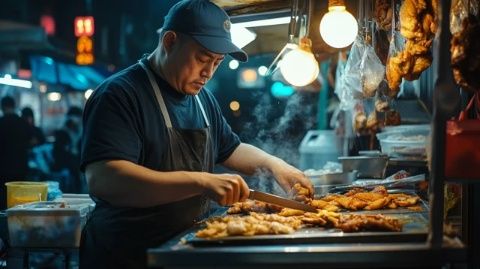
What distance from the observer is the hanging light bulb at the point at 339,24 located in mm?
4066

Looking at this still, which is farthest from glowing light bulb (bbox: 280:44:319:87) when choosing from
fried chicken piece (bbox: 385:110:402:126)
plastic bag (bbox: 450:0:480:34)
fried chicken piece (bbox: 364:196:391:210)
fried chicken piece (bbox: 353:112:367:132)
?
fried chicken piece (bbox: 353:112:367:132)

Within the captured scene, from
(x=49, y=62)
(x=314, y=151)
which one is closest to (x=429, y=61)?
(x=314, y=151)

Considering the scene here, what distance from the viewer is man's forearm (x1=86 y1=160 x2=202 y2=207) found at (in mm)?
2797

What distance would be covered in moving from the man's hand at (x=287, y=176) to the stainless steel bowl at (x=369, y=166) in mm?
1968

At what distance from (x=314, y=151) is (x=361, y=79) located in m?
6.42

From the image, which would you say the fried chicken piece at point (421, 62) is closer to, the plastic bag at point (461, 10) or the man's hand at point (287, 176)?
the plastic bag at point (461, 10)

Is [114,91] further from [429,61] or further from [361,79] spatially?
[361,79]

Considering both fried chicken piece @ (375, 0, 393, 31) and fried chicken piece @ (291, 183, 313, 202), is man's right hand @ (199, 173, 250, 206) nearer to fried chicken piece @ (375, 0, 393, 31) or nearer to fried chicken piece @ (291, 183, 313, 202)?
fried chicken piece @ (291, 183, 313, 202)

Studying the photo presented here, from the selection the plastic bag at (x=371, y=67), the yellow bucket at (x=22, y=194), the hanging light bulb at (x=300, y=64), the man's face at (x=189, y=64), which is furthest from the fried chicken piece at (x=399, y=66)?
the yellow bucket at (x=22, y=194)

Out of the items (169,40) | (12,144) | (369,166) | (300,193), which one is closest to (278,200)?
(300,193)

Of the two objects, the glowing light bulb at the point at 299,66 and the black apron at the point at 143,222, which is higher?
the glowing light bulb at the point at 299,66

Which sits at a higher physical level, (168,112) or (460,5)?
(460,5)

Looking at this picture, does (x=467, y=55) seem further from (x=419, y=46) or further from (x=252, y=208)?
(x=252, y=208)

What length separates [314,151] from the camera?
1109cm
